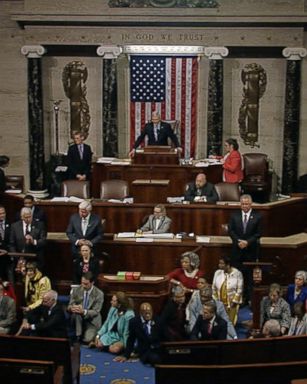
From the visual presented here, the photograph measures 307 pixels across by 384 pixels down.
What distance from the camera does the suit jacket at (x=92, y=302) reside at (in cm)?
1079

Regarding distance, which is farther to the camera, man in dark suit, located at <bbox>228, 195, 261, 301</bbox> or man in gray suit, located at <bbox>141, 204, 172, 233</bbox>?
man in gray suit, located at <bbox>141, 204, 172, 233</bbox>

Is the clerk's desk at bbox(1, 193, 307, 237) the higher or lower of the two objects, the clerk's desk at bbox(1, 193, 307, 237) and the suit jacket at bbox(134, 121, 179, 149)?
the lower

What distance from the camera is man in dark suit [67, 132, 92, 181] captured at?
1609 centimetres

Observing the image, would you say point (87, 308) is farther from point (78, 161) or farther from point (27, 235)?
point (78, 161)

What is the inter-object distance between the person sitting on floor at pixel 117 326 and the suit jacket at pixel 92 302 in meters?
0.27

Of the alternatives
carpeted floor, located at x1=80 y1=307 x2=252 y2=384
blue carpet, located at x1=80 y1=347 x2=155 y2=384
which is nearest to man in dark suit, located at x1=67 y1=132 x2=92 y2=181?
carpeted floor, located at x1=80 y1=307 x2=252 y2=384

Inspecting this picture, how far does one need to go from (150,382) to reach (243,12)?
10.6 m

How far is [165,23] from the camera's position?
1778cm

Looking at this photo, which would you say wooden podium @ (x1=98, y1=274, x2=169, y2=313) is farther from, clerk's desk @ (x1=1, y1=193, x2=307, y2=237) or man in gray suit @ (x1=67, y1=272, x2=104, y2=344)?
clerk's desk @ (x1=1, y1=193, x2=307, y2=237)

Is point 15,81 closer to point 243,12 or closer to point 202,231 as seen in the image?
point 243,12

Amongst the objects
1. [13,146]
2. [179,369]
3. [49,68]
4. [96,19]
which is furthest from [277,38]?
[179,369]

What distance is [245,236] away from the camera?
1218 centimetres

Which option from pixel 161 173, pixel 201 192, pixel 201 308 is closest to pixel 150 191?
pixel 161 173

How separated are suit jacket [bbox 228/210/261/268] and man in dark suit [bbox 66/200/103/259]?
2.18 meters
